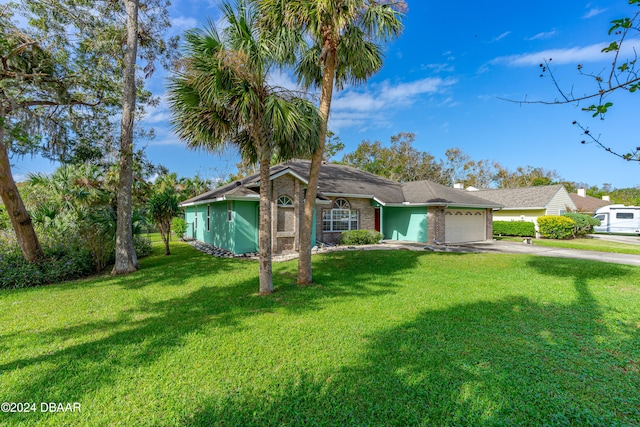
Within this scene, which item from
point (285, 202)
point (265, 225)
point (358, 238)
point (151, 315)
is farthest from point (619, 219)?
point (151, 315)

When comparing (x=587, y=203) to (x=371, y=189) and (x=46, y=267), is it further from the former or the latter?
(x=46, y=267)

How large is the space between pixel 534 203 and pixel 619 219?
8563 mm

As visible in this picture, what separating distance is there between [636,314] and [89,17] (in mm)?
16820

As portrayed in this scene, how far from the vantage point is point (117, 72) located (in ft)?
34.0

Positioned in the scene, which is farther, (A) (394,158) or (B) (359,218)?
(A) (394,158)

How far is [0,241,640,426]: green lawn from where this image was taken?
306cm

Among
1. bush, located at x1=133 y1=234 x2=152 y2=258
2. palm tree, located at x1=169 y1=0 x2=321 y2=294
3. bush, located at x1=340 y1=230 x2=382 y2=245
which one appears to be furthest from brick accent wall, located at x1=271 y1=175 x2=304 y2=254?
bush, located at x1=133 y1=234 x2=152 y2=258

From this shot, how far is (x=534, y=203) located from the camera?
25.0m

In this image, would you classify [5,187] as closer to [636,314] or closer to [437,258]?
[437,258]

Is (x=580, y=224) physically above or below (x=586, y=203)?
below

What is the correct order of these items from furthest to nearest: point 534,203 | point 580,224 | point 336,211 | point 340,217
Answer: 1. point 534,203
2. point 580,224
3. point 340,217
4. point 336,211

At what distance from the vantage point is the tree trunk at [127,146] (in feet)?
32.6

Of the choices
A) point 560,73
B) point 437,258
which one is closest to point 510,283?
point 437,258

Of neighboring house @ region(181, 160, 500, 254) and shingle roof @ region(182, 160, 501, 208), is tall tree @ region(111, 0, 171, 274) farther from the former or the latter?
shingle roof @ region(182, 160, 501, 208)
